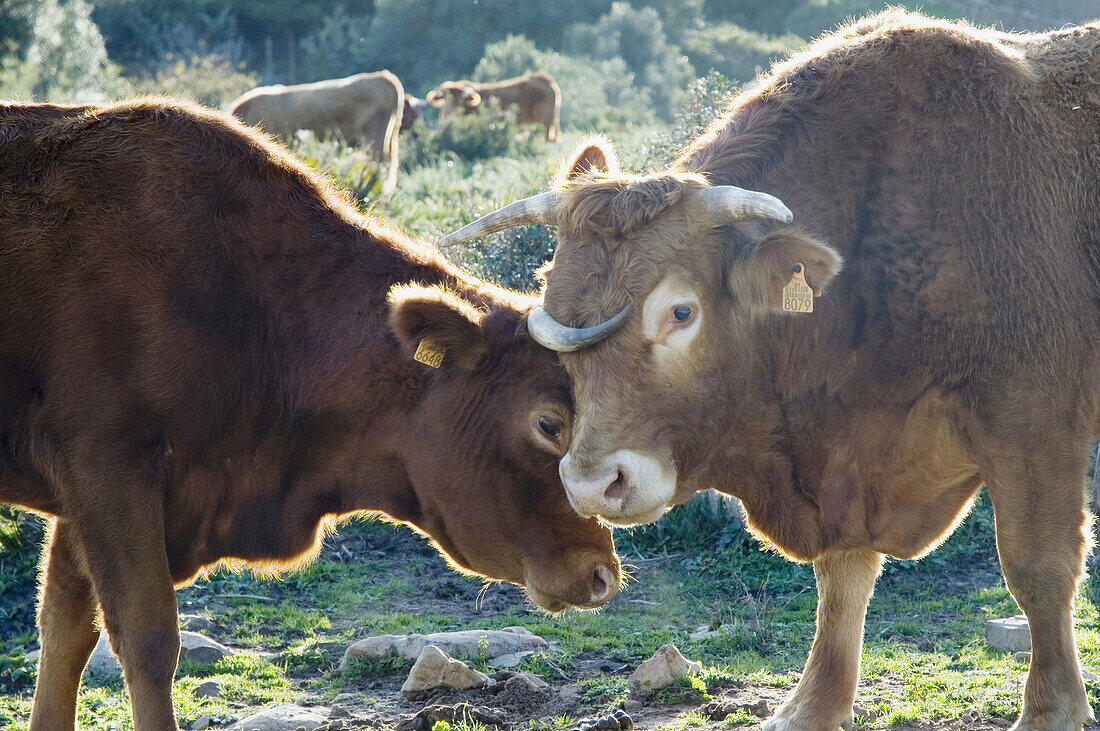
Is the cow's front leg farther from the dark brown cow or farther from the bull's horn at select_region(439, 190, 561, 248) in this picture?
the bull's horn at select_region(439, 190, 561, 248)

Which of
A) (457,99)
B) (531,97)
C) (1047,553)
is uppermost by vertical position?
(531,97)

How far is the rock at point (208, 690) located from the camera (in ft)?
17.0

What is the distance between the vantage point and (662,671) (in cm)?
502

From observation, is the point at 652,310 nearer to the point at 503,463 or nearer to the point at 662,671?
the point at 503,463

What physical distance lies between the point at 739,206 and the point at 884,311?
729mm

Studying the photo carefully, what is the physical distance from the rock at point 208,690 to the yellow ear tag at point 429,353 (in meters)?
2.02

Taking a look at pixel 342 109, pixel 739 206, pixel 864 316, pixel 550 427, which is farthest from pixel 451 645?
pixel 342 109

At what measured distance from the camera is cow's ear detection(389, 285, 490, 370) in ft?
13.5

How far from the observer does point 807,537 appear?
178 inches

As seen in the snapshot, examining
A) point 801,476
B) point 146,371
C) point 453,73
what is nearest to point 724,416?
point 801,476

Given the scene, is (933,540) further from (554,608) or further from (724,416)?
(554,608)

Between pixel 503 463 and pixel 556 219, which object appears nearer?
pixel 556 219

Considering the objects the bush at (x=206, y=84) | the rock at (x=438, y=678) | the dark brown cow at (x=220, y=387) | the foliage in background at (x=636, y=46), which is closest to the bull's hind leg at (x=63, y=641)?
the dark brown cow at (x=220, y=387)

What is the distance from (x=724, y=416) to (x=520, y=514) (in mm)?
856
